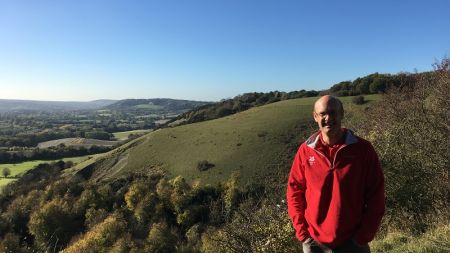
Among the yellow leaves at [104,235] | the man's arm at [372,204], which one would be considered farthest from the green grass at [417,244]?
the yellow leaves at [104,235]

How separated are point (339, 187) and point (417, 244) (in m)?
3.04

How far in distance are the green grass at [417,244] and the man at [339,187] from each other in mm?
2214

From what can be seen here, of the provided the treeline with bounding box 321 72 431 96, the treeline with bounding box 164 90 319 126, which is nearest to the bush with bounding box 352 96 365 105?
the treeline with bounding box 321 72 431 96

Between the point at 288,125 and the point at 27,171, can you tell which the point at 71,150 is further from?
the point at 288,125

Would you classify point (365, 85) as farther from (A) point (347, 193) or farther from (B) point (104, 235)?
(A) point (347, 193)

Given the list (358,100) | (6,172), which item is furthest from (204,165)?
(6,172)

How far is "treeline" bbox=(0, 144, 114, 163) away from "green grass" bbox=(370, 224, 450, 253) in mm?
103989

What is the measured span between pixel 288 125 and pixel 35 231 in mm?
45969

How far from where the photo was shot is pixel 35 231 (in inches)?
2276

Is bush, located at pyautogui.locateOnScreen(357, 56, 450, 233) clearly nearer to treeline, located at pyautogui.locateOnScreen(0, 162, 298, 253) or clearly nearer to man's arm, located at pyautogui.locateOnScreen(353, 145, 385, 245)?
man's arm, located at pyautogui.locateOnScreen(353, 145, 385, 245)

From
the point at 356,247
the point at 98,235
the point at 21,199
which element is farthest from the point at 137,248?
the point at 356,247

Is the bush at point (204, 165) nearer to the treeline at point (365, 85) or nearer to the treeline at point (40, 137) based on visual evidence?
the treeline at point (365, 85)

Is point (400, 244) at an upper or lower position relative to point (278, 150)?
upper

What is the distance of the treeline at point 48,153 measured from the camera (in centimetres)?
10038
